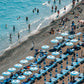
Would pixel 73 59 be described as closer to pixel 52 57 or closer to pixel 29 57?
pixel 52 57

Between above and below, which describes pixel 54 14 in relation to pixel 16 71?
above

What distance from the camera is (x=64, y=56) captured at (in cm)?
5112

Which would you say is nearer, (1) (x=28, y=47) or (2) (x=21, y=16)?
(1) (x=28, y=47)

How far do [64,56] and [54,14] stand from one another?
1325 inches

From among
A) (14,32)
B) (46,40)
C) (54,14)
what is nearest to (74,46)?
(46,40)

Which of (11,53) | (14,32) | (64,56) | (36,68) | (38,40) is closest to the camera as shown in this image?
(36,68)

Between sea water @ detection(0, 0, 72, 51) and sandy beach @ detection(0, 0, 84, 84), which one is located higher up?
sea water @ detection(0, 0, 72, 51)

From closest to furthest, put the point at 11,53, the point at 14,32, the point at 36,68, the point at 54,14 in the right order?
the point at 36,68, the point at 11,53, the point at 14,32, the point at 54,14

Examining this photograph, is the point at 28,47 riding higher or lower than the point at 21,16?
lower

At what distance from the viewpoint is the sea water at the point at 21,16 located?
229 feet

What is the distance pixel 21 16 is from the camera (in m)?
85.6

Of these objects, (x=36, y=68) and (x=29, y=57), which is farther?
(x=29, y=57)

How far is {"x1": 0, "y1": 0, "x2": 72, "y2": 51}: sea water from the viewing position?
69.7 metres

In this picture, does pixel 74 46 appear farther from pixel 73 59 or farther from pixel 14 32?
pixel 14 32
